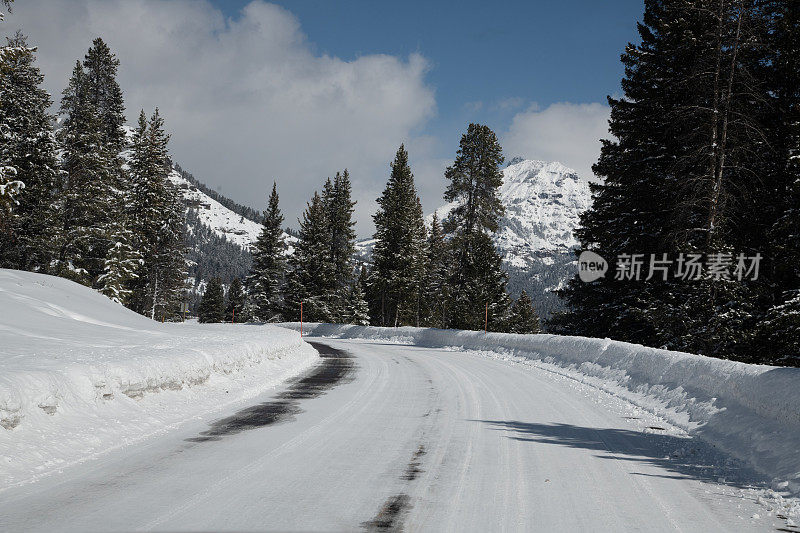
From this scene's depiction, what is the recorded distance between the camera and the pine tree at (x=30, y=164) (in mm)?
28719

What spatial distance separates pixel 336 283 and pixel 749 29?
146 ft

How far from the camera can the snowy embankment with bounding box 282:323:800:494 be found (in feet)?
20.7

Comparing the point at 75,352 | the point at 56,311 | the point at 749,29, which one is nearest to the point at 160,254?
the point at 56,311

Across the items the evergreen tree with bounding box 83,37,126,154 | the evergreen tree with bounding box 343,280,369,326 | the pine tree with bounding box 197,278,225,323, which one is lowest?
the pine tree with bounding box 197,278,225,323

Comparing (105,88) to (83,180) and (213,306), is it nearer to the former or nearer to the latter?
(83,180)

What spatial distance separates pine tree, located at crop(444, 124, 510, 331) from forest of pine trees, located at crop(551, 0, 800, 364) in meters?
14.7

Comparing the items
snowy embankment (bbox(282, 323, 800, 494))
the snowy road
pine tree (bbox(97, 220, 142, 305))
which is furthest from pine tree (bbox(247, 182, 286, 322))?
the snowy road

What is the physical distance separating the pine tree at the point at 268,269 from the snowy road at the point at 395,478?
48974mm

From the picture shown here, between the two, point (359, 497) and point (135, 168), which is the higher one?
point (135, 168)

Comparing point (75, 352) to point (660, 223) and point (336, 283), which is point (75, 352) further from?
point (336, 283)

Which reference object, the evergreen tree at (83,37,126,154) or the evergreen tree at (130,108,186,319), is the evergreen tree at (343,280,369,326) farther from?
the evergreen tree at (83,37,126,154)

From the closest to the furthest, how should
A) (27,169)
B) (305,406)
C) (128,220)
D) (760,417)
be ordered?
(760,417)
(305,406)
(27,169)
(128,220)

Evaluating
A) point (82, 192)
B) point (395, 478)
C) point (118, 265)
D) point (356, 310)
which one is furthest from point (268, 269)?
point (395, 478)

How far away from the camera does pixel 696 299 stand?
1767 cm
